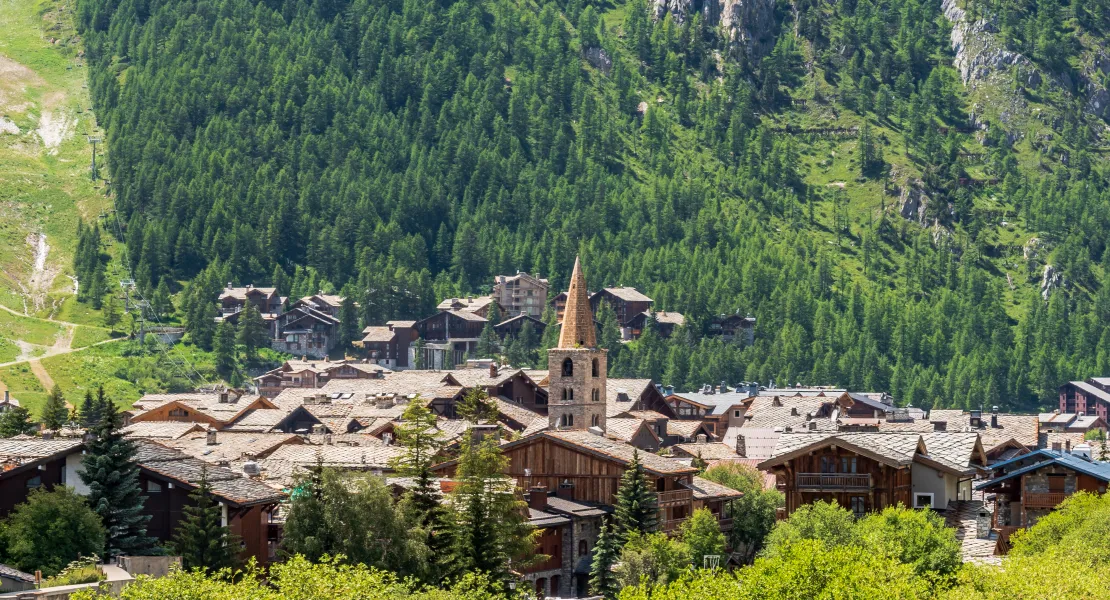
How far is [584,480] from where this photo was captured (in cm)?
9981

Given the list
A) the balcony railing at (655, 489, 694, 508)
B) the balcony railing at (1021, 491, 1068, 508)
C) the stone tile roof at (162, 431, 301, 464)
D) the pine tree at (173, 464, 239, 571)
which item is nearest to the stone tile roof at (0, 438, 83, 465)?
the pine tree at (173, 464, 239, 571)

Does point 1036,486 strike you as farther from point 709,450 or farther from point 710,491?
point 709,450

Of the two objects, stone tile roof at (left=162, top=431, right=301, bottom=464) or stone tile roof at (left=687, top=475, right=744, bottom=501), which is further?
stone tile roof at (left=162, top=431, right=301, bottom=464)

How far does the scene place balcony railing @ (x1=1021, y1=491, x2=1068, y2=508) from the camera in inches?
3565

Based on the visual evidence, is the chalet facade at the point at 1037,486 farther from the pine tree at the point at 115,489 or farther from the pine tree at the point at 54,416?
the pine tree at the point at 54,416

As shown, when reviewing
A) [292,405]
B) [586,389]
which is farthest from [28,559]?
[292,405]

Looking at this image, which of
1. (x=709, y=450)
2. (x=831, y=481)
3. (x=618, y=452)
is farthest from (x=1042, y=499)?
(x=709, y=450)

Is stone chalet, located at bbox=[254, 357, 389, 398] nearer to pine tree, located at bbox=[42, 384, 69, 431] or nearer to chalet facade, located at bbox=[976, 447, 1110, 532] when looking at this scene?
pine tree, located at bbox=[42, 384, 69, 431]

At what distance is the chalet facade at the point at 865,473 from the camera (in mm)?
91812

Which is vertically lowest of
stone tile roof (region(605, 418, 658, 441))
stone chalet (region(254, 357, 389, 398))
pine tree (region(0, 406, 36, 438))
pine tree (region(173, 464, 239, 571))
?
pine tree (region(173, 464, 239, 571))

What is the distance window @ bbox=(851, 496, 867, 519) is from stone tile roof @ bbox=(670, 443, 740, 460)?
35.6m

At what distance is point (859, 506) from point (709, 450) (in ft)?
145

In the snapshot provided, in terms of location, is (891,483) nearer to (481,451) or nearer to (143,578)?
(481,451)

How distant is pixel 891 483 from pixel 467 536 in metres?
22.7
